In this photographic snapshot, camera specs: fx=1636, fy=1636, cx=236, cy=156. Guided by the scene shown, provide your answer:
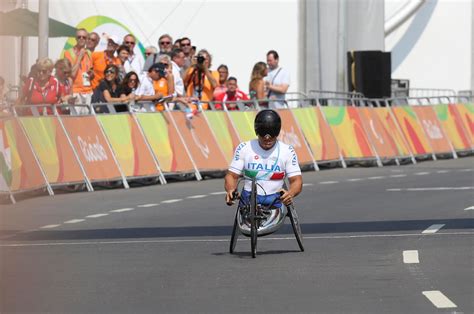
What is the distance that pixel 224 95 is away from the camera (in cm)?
2862

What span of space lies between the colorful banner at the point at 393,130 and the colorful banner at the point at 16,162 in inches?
440

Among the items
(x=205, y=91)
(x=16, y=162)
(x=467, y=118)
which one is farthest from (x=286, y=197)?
(x=467, y=118)

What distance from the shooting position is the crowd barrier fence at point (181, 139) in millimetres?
22500

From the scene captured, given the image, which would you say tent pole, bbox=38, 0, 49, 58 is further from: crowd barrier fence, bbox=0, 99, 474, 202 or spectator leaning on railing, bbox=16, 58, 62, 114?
spectator leaning on railing, bbox=16, 58, 62, 114

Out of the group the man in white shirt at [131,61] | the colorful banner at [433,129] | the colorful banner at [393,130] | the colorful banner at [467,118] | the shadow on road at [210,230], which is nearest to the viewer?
the shadow on road at [210,230]

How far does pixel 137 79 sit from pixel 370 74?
1048cm

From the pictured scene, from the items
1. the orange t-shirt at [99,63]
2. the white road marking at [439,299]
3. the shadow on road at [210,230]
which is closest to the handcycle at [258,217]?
the shadow on road at [210,230]

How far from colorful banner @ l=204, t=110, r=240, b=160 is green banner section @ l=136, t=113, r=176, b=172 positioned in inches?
→ 54.8

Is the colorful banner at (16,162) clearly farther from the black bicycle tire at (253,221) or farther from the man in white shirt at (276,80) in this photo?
the man in white shirt at (276,80)

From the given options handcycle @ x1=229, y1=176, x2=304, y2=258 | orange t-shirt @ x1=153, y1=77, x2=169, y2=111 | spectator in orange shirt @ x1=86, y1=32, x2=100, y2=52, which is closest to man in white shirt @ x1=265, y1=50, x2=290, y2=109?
orange t-shirt @ x1=153, y1=77, x2=169, y2=111

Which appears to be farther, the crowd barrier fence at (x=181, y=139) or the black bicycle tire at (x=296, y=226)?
the crowd barrier fence at (x=181, y=139)

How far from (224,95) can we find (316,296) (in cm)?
1763

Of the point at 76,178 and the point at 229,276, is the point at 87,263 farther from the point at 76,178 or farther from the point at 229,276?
the point at 76,178

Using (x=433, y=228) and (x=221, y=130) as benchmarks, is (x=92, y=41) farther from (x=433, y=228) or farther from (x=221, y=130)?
(x=433, y=228)
